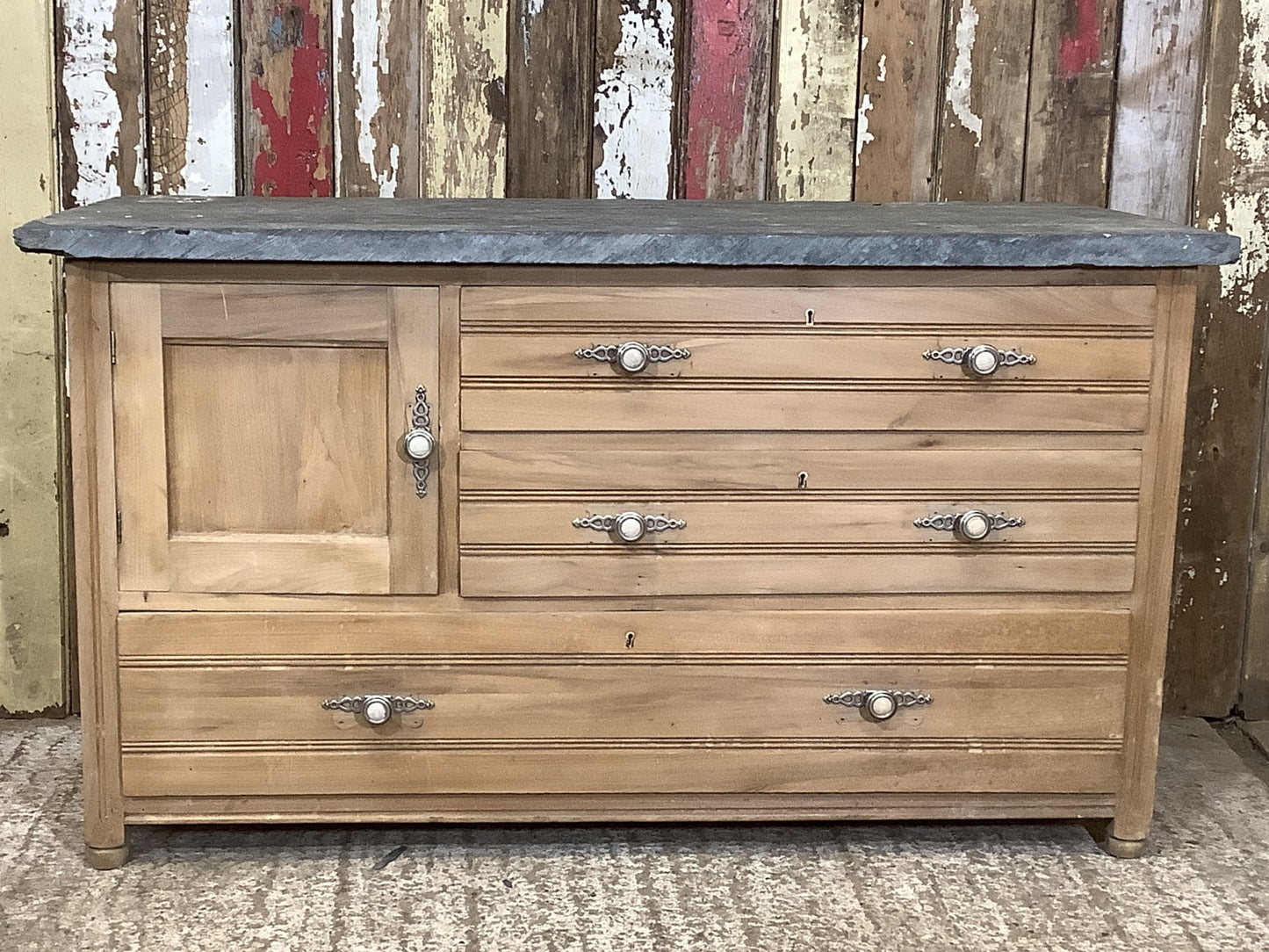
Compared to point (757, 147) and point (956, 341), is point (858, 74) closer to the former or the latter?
point (757, 147)

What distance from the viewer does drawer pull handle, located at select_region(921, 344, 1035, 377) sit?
1.81 metres

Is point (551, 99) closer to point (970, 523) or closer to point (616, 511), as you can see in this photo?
point (616, 511)

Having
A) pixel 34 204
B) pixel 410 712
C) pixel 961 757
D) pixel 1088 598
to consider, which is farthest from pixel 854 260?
pixel 34 204

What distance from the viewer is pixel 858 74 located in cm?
233

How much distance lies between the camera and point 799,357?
1809mm

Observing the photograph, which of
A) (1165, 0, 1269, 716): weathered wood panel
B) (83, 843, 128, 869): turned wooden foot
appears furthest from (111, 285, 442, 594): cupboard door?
(1165, 0, 1269, 716): weathered wood panel

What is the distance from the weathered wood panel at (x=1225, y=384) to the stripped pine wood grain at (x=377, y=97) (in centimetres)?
123

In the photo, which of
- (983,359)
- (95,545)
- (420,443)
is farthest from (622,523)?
(95,545)

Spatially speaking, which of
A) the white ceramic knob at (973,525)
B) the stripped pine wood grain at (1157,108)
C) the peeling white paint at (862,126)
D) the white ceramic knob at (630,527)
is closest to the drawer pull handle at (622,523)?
the white ceramic knob at (630,527)

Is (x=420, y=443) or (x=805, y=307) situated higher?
(x=805, y=307)

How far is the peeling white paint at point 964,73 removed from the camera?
7.62 ft

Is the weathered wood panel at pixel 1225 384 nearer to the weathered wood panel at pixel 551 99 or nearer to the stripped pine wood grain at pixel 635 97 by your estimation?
the stripped pine wood grain at pixel 635 97

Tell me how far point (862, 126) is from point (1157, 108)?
0.46 m

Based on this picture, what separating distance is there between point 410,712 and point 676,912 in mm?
409
